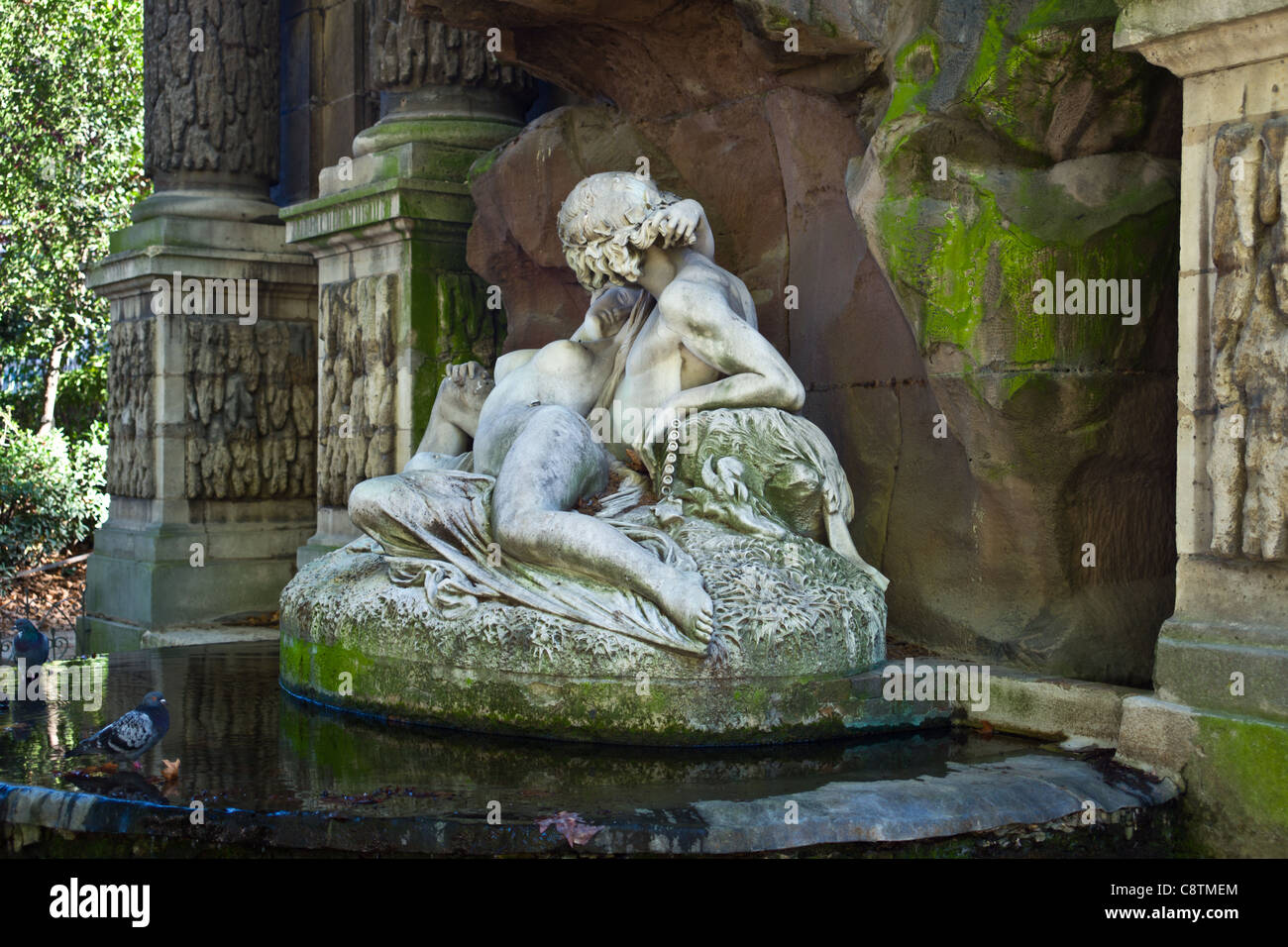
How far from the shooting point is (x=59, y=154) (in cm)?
1471

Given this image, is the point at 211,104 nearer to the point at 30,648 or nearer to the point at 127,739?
the point at 30,648

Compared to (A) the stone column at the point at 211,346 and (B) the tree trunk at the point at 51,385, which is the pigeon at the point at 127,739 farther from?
(B) the tree trunk at the point at 51,385

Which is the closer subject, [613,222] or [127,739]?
[127,739]

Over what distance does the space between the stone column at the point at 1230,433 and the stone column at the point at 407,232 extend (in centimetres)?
440

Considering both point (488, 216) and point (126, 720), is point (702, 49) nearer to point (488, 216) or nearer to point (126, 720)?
point (488, 216)

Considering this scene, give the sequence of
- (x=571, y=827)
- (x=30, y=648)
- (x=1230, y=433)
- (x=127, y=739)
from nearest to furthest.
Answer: (x=571, y=827) < (x=1230, y=433) < (x=127, y=739) < (x=30, y=648)

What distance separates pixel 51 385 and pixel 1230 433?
13492mm

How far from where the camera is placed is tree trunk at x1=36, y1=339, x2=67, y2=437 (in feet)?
48.9

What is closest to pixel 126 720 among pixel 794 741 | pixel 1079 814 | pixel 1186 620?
pixel 794 741

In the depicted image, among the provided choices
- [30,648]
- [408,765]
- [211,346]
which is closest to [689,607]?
[408,765]

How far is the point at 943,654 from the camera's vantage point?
544cm

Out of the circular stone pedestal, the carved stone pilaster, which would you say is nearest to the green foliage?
the carved stone pilaster

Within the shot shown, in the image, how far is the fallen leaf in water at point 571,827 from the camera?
3.55m

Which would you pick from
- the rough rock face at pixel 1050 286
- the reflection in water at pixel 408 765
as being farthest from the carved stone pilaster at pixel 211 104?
the rough rock face at pixel 1050 286
